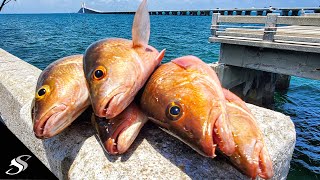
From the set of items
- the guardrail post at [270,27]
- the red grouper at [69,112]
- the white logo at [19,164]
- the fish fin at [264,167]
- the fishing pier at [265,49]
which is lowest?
the fishing pier at [265,49]

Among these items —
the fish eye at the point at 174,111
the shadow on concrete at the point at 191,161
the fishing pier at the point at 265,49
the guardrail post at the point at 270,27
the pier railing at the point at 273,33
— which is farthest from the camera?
the guardrail post at the point at 270,27

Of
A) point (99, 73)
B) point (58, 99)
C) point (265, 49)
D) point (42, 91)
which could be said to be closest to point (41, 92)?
point (42, 91)

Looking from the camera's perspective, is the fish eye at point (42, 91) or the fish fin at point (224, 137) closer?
the fish fin at point (224, 137)

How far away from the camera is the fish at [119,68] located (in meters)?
1.88

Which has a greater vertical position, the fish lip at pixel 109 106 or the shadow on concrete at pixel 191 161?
the fish lip at pixel 109 106

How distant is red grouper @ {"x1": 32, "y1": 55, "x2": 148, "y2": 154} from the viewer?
1.97 meters

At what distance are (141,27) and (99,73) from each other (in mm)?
755

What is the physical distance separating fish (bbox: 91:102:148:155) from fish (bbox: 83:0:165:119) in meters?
0.13

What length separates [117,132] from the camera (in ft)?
6.48

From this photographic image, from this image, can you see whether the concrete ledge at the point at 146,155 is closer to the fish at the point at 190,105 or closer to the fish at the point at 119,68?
the fish at the point at 190,105

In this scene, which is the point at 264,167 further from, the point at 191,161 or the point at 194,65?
the point at 194,65

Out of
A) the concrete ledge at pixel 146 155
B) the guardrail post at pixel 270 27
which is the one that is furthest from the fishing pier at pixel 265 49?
the concrete ledge at pixel 146 155

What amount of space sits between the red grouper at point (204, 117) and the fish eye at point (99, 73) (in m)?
0.38

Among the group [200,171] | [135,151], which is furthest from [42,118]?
[200,171]
